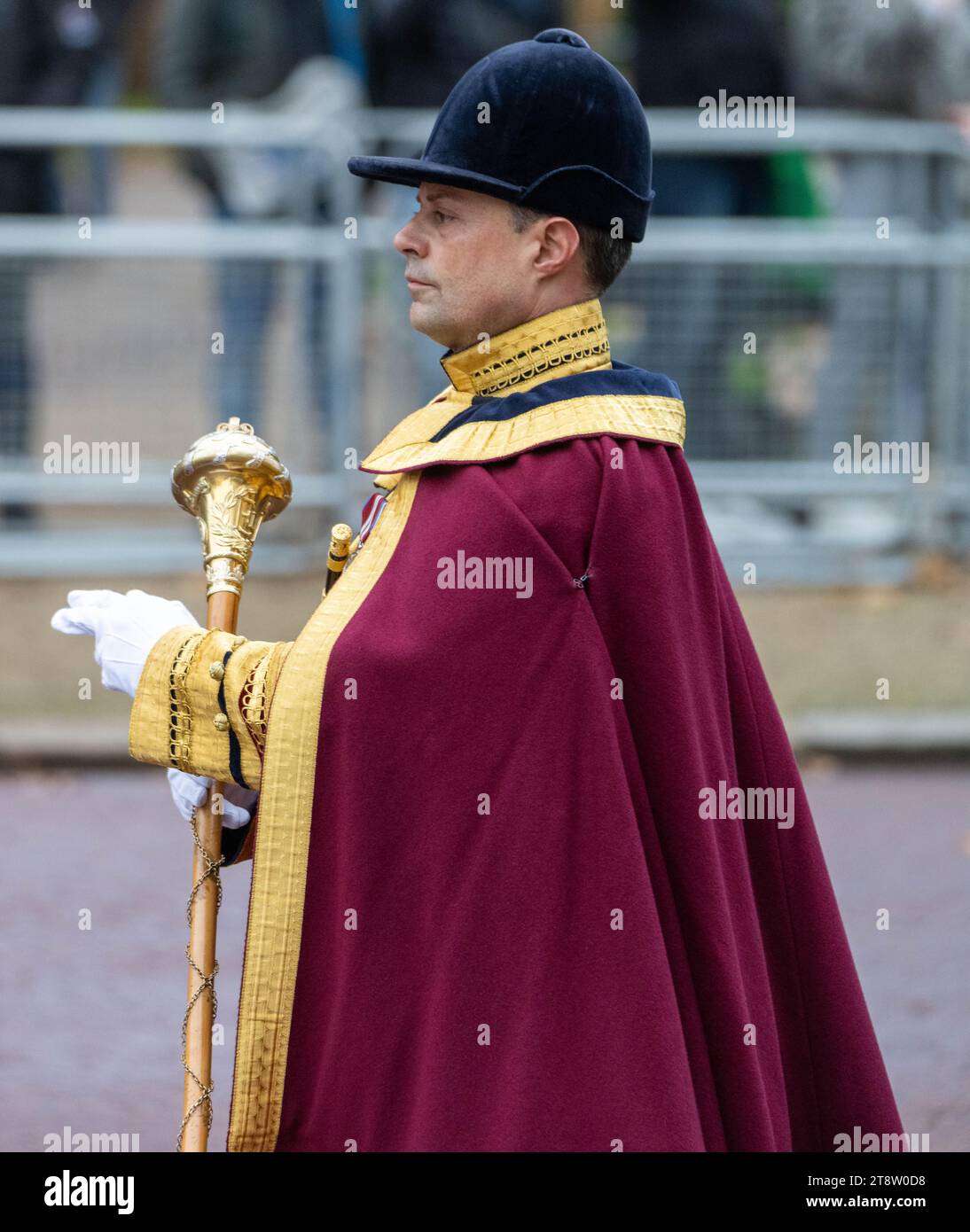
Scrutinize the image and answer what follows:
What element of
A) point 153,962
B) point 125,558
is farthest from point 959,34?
point 153,962

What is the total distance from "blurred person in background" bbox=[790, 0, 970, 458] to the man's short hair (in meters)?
6.31

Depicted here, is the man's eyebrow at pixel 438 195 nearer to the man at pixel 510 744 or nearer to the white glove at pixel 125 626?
the man at pixel 510 744

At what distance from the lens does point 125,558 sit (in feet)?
30.2

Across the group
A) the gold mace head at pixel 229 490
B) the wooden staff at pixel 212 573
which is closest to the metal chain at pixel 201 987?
the wooden staff at pixel 212 573

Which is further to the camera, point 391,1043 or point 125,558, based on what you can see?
point 125,558

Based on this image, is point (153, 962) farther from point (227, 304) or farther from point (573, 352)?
point (227, 304)

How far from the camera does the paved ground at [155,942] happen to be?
16.3ft

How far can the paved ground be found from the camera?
16.3ft

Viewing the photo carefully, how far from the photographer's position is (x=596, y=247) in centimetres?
298

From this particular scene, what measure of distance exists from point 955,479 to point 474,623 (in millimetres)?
6978

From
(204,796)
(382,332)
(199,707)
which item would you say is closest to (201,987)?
(204,796)

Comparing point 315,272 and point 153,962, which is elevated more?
point 315,272

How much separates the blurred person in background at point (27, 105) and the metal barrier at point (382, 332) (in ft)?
0.06

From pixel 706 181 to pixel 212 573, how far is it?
6.41 meters
